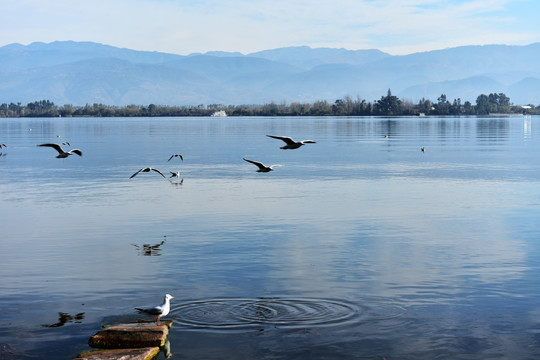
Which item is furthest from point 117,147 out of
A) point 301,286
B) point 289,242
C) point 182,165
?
point 301,286

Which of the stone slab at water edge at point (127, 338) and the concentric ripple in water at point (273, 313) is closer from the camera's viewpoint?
the stone slab at water edge at point (127, 338)

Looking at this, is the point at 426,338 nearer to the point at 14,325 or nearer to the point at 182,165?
the point at 14,325

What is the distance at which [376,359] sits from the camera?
21641 mm

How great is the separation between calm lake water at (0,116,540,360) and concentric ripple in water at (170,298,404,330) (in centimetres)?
7

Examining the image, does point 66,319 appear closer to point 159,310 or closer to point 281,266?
point 159,310

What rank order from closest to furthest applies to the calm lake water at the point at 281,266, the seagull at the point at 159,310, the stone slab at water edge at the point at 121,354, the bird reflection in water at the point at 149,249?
the stone slab at water edge at the point at 121,354 < the calm lake water at the point at 281,266 < the seagull at the point at 159,310 < the bird reflection in water at the point at 149,249

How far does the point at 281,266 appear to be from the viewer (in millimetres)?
32094

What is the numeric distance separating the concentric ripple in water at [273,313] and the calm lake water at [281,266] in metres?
0.07

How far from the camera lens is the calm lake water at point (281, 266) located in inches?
917

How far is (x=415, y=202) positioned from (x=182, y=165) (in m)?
39.0

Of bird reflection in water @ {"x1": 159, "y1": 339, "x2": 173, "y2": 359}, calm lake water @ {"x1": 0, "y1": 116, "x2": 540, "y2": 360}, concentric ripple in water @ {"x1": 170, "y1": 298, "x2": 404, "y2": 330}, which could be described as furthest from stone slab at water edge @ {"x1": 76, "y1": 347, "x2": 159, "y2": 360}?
concentric ripple in water @ {"x1": 170, "y1": 298, "x2": 404, "y2": 330}

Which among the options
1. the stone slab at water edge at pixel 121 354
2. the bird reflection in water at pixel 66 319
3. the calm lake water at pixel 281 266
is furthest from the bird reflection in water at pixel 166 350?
the bird reflection in water at pixel 66 319

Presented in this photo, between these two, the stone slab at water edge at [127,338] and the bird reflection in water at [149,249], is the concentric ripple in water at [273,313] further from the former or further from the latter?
the bird reflection in water at [149,249]

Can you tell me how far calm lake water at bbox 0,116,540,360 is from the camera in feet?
76.4
